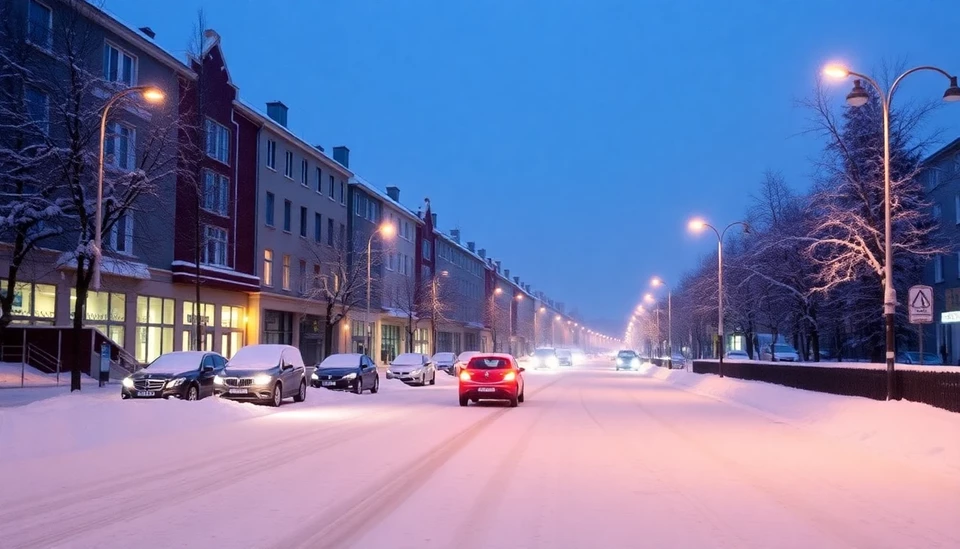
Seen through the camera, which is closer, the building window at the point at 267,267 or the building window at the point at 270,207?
the building window at the point at 267,267

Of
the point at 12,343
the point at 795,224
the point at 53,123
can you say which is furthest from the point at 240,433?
the point at 795,224

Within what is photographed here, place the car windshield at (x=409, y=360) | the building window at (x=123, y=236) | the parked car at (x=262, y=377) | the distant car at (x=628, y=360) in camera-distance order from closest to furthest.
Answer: the parked car at (x=262, y=377)
the building window at (x=123, y=236)
the car windshield at (x=409, y=360)
the distant car at (x=628, y=360)

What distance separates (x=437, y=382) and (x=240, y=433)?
2765cm

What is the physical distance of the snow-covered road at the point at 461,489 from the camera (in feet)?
25.0

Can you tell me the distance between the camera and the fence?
1683cm

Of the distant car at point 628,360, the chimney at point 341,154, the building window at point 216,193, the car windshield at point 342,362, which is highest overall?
the chimney at point 341,154

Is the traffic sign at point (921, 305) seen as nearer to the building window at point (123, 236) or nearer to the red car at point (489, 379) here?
the red car at point (489, 379)

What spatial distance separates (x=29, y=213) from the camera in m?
22.2

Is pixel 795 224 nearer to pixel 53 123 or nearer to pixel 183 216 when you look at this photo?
pixel 183 216

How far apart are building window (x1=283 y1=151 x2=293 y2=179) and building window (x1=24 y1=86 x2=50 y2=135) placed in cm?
2186

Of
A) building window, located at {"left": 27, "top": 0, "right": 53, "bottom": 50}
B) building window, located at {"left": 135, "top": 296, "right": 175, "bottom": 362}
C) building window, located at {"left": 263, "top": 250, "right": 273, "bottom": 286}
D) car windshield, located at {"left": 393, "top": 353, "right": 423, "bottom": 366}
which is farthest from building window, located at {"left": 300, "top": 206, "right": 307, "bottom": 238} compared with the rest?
building window, located at {"left": 27, "top": 0, "right": 53, "bottom": 50}

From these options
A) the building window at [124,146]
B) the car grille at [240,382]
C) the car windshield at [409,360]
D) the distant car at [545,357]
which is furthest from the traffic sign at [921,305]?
the distant car at [545,357]

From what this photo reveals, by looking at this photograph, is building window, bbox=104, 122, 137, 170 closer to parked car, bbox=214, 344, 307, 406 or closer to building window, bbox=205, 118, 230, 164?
building window, bbox=205, 118, 230, 164

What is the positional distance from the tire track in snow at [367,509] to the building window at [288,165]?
38015 millimetres
